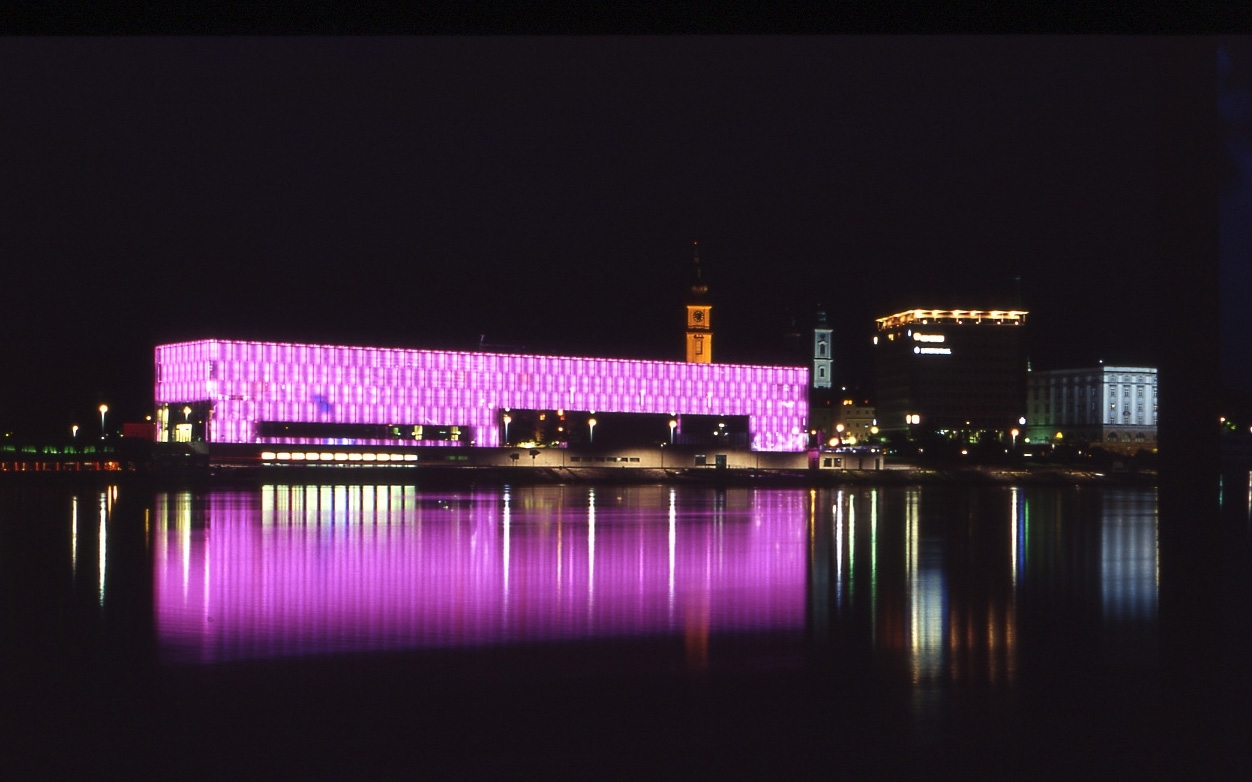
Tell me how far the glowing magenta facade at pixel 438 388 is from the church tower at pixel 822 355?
275 ft

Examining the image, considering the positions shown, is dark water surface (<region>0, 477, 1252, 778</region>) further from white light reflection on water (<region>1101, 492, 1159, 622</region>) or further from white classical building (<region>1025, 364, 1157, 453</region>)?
white classical building (<region>1025, 364, 1157, 453</region>)

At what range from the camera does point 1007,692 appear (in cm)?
780

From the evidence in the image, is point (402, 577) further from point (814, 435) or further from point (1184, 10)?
point (814, 435)

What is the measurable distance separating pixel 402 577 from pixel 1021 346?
531ft

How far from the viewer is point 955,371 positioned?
165 meters

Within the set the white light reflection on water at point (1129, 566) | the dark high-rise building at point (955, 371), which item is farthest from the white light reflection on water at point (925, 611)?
the dark high-rise building at point (955, 371)

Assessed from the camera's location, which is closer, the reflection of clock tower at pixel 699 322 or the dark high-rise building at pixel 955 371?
the reflection of clock tower at pixel 699 322

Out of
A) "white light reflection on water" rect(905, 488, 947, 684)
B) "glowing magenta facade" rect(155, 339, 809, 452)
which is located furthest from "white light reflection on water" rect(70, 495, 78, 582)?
"glowing magenta facade" rect(155, 339, 809, 452)

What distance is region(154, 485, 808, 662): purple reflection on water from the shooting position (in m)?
9.98

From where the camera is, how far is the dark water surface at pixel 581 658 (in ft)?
21.0

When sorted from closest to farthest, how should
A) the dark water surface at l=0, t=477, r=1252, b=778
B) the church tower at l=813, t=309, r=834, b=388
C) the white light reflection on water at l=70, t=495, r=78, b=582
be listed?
the dark water surface at l=0, t=477, r=1252, b=778 < the white light reflection on water at l=70, t=495, r=78, b=582 < the church tower at l=813, t=309, r=834, b=388

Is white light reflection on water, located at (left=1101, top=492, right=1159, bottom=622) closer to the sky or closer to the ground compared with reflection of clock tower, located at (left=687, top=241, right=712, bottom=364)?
closer to the ground

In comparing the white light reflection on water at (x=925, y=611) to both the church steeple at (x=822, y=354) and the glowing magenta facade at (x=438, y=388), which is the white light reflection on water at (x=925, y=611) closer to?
the glowing magenta facade at (x=438, y=388)

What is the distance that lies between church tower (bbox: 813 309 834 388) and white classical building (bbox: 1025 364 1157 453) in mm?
37400
